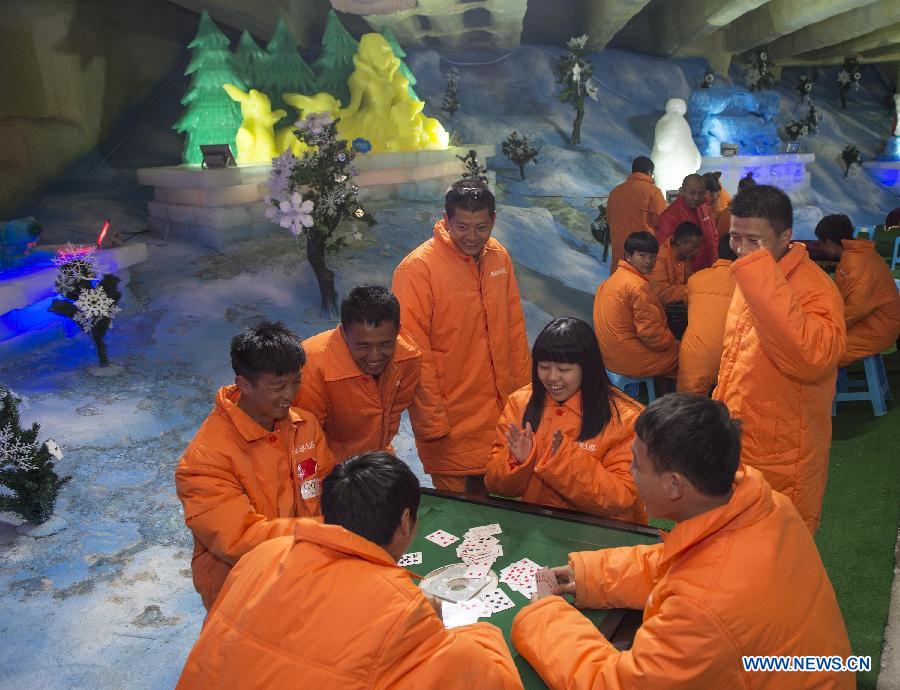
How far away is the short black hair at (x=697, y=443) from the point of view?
1667 mm

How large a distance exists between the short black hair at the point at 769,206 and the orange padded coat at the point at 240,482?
1.78 meters

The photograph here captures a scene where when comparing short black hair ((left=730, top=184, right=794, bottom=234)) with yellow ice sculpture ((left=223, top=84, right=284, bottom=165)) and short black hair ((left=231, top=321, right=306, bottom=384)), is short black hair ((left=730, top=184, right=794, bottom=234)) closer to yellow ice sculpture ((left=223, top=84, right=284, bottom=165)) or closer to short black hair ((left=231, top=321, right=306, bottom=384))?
short black hair ((left=231, top=321, right=306, bottom=384))

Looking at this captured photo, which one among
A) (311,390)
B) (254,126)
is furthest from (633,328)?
(254,126)

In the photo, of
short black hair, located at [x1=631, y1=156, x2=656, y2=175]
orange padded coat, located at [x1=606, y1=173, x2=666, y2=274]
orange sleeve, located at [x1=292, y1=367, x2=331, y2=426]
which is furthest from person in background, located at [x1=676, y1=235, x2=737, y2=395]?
short black hair, located at [x1=631, y1=156, x2=656, y2=175]

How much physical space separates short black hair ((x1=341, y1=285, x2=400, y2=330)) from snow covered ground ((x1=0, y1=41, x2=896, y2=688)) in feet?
5.86

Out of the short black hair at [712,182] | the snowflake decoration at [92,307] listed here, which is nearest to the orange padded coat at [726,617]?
the snowflake decoration at [92,307]

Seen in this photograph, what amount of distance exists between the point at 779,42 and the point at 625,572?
19356 millimetres

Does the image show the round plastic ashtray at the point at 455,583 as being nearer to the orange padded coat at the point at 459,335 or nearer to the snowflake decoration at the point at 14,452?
the orange padded coat at the point at 459,335

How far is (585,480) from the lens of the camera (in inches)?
101

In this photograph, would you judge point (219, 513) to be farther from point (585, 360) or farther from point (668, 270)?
point (668, 270)

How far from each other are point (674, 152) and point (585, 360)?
12.7 meters

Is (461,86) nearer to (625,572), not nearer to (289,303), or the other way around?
(289,303)

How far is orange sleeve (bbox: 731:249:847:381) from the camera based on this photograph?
2582 mm

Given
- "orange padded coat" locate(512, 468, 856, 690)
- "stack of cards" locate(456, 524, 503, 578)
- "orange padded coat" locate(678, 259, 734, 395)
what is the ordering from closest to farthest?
"orange padded coat" locate(512, 468, 856, 690), "stack of cards" locate(456, 524, 503, 578), "orange padded coat" locate(678, 259, 734, 395)
